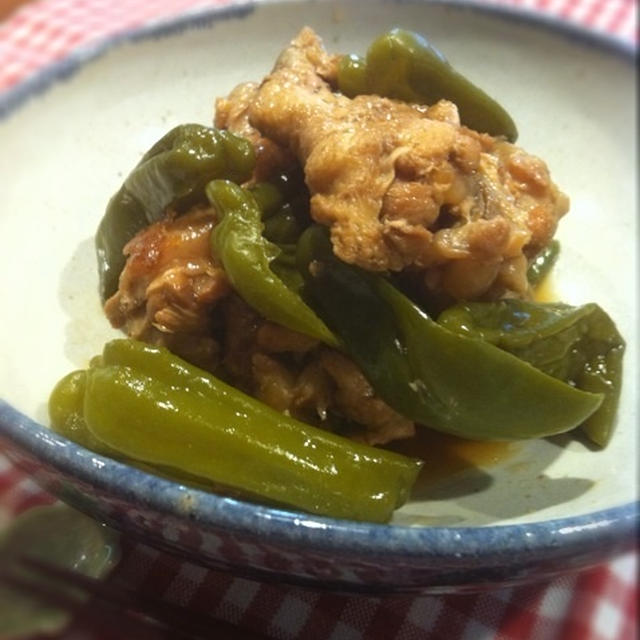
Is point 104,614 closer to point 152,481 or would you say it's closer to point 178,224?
point 152,481

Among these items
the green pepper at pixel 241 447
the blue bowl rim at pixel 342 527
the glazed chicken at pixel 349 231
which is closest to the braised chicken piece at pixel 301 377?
the glazed chicken at pixel 349 231

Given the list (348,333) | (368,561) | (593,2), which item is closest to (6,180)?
(348,333)

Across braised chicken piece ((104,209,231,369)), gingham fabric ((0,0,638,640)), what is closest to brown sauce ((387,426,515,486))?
gingham fabric ((0,0,638,640))

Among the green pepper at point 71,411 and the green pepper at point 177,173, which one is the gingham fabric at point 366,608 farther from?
the green pepper at point 177,173

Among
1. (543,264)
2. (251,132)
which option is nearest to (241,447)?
(251,132)

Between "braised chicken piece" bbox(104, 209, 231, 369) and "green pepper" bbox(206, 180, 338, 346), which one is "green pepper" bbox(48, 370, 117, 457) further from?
"green pepper" bbox(206, 180, 338, 346)

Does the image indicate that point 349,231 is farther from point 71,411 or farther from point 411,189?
point 71,411
